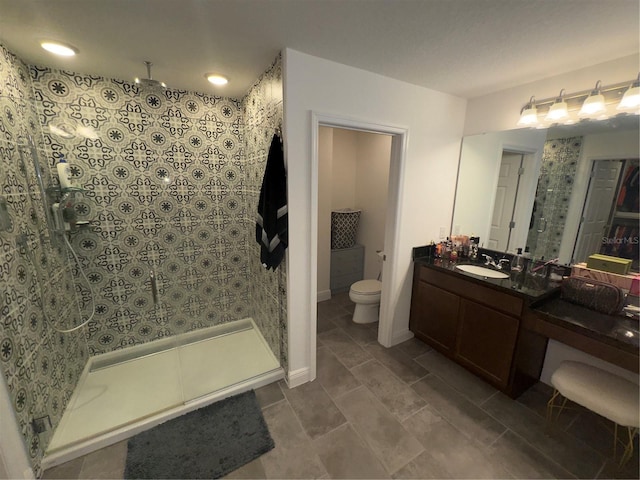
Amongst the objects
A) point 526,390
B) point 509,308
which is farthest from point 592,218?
point 526,390

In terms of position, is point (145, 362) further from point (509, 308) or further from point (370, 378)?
point (509, 308)

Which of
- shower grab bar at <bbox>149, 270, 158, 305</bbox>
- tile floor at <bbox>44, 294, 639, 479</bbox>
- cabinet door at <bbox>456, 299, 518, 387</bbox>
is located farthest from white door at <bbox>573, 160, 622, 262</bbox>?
shower grab bar at <bbox>149, 270, 158, 305</bbox>

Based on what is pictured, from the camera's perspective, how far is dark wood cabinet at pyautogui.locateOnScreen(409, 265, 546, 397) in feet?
6.04

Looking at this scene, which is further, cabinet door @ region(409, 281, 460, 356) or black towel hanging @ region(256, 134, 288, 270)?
cabinet door @ region(409, 281, 460, 356)

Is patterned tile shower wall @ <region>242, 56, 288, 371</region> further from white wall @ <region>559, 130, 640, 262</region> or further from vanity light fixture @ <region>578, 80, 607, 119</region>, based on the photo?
white wall @ <region>559, 130, 640, 262</region>

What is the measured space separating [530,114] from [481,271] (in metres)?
1.26

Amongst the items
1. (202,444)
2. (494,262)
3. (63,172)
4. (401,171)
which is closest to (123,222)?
(63,172)

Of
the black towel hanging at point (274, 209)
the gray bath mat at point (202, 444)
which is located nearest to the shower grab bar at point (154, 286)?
the gray bath mat at point (202, 444)

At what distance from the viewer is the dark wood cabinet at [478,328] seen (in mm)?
1842

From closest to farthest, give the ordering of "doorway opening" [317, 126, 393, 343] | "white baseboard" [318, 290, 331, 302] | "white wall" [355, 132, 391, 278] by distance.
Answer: "doorway opening" [317, 126, 393, 343] < "white wall" [355, 132, 391, 278] < "white baseboard" [318, 290, 331, 302]

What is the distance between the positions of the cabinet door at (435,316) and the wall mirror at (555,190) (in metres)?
0.69

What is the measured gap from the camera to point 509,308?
71.4 inches

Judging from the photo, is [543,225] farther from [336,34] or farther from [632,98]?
[336,34]

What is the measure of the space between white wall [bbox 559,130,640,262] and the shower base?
2.44 m
